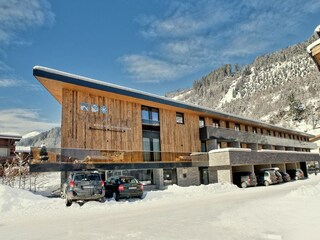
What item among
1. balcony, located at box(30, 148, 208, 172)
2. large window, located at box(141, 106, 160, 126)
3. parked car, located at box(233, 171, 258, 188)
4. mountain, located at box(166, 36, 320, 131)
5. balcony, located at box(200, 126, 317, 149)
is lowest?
parked car, located at box(233, 171, 258, 188)

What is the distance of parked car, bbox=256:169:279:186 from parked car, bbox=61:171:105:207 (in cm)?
2045

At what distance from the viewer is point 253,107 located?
13838 cm

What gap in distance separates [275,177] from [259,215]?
2249cm

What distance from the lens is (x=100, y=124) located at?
2239 centimetres

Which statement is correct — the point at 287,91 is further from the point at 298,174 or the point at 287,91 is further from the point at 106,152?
the point at 106,152

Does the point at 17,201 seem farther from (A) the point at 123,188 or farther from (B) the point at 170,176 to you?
(B) the point at 170,176

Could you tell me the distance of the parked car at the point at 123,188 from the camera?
16797 millimetres

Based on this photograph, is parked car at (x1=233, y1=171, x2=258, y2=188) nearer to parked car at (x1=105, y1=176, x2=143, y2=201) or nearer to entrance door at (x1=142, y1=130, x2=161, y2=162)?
entrance door at (x1=142, y1=130, x2=161, y2=162)

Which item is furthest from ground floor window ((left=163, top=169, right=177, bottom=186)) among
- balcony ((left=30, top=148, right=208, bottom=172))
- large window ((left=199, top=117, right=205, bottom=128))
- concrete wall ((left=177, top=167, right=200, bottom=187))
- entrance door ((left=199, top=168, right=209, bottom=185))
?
large window ((left=199, top=117, right=205, bottom=128))

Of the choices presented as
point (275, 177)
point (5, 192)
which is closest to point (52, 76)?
point (5, 192)

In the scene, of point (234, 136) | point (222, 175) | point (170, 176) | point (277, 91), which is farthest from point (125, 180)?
point (277, 91)

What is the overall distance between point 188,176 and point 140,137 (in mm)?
6888

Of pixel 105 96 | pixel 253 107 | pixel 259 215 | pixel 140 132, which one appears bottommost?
pixel 259 215

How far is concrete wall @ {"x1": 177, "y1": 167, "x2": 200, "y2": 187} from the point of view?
27.2 m
